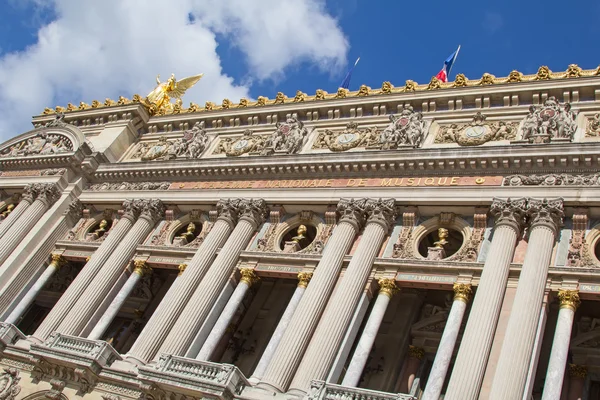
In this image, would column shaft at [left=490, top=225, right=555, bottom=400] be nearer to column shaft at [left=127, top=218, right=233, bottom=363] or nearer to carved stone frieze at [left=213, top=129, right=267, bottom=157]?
column shaft at [left=127, top=218, right=233, bottom=363]

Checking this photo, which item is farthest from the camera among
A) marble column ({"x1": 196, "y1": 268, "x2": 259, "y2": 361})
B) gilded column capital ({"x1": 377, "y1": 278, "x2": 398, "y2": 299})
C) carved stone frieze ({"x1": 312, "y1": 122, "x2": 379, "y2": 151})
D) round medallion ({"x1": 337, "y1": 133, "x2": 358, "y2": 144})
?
A: round medallion ({"x1": 337, "y1": 133, "x2": 358, "y2": 144})

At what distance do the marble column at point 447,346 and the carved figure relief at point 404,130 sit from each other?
7.19 metres

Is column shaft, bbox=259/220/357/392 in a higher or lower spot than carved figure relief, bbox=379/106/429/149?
lower

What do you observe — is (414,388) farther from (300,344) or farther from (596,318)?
(596,318)

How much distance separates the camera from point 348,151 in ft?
83.4

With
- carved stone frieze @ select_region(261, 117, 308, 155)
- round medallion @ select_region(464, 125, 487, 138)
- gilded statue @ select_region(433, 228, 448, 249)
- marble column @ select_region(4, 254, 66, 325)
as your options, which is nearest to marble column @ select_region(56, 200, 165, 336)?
marble column @ select_region(4, 254, 66, 325)

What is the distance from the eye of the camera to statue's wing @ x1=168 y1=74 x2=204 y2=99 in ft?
123

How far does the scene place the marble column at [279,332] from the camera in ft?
61.5

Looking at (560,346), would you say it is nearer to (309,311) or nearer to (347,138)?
(309,311)

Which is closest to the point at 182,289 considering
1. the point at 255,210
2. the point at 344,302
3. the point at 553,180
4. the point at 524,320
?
the point at 255,210

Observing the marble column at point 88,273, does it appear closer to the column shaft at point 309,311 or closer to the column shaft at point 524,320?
the column shaft at point 309,311

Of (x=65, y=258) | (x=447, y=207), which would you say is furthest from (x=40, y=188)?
(x=447, y=207)

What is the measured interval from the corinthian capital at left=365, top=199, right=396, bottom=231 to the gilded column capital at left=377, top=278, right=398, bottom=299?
2.23 meters

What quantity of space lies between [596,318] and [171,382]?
1305cm
